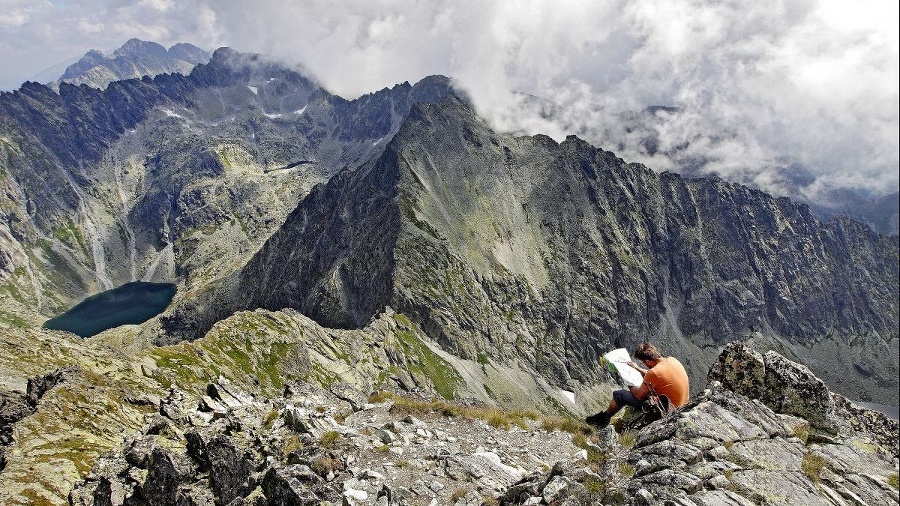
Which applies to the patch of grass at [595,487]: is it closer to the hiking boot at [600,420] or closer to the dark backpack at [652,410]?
the dark backpack at [652,410]

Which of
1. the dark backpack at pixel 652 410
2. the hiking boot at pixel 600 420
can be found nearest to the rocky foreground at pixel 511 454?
the hiking boot at pixel 600 420

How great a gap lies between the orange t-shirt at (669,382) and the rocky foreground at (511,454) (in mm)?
870

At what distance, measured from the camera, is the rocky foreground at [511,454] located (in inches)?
482

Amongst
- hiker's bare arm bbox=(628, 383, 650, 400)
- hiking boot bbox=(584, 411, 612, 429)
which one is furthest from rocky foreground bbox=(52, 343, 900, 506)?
hiker's bare arm bbox=(628, 383, 650, 400)

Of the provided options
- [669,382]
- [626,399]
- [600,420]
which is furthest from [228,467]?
[669,382]

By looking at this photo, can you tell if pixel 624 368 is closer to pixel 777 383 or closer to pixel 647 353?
pixel 647 353

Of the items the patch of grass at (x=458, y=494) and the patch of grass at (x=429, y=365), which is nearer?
the patch of grass at (x=458, y=494)

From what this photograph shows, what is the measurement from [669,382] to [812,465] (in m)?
4.15

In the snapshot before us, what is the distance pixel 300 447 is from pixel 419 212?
160m

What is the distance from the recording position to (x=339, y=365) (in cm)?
8675

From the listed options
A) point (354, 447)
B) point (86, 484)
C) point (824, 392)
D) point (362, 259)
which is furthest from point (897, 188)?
point (362, 259)

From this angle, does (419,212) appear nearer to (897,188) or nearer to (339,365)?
(339,365)

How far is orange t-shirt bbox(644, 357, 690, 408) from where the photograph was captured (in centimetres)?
1576

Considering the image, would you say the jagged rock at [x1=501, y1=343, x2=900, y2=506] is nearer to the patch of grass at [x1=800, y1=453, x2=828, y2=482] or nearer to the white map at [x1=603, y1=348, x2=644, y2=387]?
the patch of grass at [x1=800, y1=453, x2=828, y2=482]
